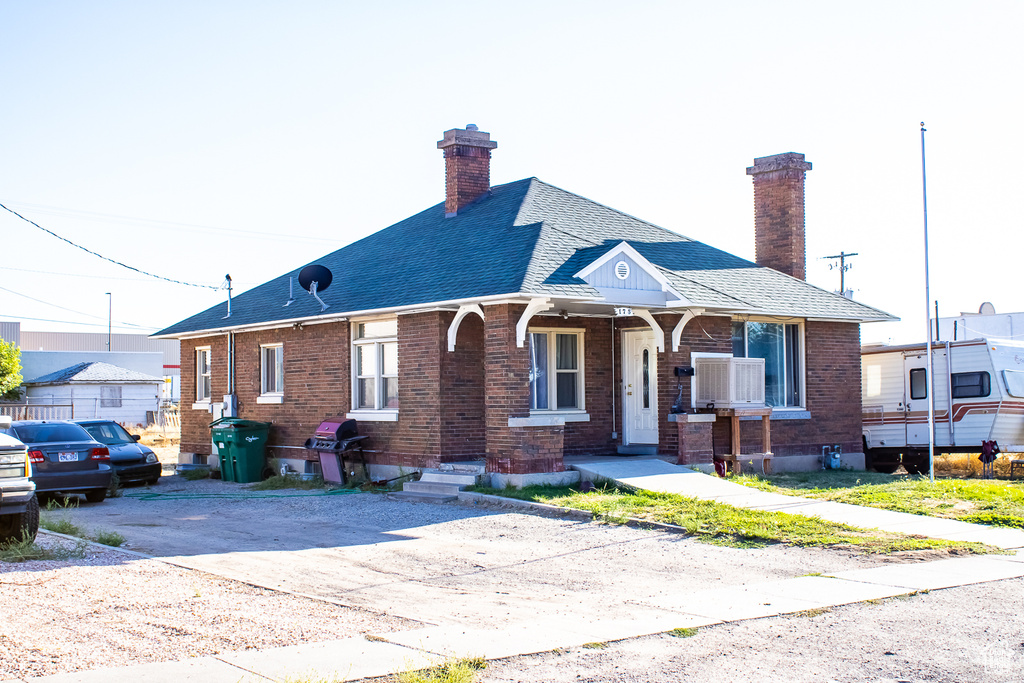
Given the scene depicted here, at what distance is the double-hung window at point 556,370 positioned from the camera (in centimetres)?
1856

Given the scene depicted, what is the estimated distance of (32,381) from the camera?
53.0 meters

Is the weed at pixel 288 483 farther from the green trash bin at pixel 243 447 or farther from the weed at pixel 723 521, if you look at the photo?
the weed at pixel 723 521

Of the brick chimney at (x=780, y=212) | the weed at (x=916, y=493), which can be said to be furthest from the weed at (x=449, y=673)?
the brick chimney at (x=780, y=212)

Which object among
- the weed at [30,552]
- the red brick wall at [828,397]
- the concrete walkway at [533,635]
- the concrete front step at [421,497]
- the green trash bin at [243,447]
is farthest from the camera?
the green trash bin at [243,447]

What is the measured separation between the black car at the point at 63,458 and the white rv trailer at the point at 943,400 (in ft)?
52.0

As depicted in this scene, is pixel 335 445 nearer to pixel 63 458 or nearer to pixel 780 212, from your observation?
pixel 63 458

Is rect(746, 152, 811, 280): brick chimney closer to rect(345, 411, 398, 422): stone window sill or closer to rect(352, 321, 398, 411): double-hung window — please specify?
rect(352, 321, 398, 411): double-hung window

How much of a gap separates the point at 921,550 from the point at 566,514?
4.76 m

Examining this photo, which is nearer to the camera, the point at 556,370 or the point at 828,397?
the point at 556,370

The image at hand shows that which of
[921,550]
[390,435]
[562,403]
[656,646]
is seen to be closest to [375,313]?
[390,435]

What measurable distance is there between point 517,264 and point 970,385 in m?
10.9

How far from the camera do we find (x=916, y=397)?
73.3 ft

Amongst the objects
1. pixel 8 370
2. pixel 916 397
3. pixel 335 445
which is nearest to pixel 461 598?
pixel 335 445

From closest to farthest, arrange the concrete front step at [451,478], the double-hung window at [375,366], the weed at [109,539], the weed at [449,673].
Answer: the weed at [449,673] < the weed at [109,539] < the concrete front step at [451,478] < the double-hung window at [375,366]
